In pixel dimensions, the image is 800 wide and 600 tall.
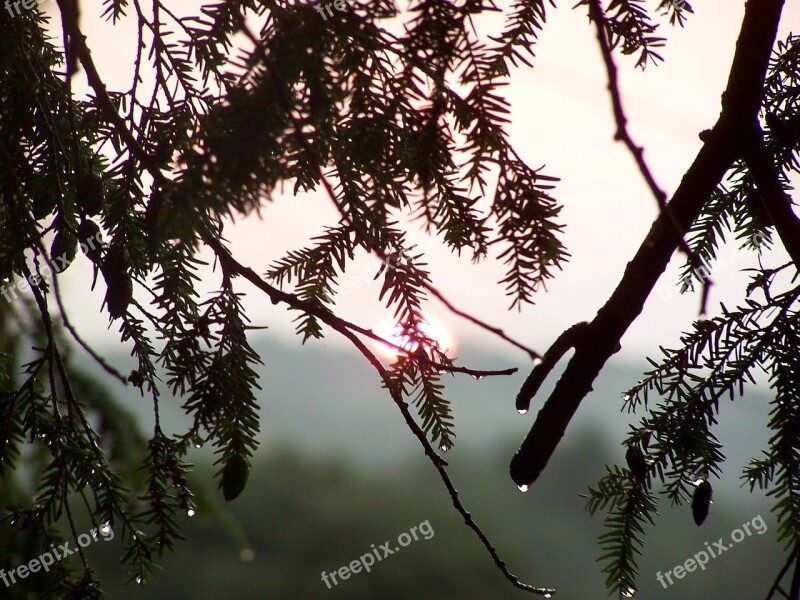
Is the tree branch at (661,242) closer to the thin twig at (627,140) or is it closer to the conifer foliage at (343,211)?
the conifer foliage at (343,211)

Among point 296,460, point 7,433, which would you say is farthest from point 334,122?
point 296,460

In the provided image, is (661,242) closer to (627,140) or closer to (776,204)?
(776,204)

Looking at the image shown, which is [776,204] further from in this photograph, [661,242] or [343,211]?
[343,211]

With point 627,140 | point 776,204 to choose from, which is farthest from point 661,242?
point 627,140

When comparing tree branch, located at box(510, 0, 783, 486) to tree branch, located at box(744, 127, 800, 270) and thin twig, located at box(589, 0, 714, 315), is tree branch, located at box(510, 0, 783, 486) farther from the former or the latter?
thin twig, located at box(589, 0, 714, 315)

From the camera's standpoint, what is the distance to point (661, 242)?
0.46 metres

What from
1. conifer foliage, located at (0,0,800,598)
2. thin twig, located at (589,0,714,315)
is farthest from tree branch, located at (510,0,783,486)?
thin twig, located at (589,0,714,315)

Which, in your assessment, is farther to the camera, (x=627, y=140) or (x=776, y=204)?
(x=776, y=204)

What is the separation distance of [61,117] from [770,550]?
144 inches

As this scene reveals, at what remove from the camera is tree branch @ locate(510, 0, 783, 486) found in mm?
461

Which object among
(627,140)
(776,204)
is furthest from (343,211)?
(776,204)

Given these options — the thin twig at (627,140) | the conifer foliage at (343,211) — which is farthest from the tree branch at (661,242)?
the thin twig at (627,140)

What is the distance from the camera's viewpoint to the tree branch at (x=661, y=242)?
0.46 meters

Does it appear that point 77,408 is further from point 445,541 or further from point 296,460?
point 296,460
